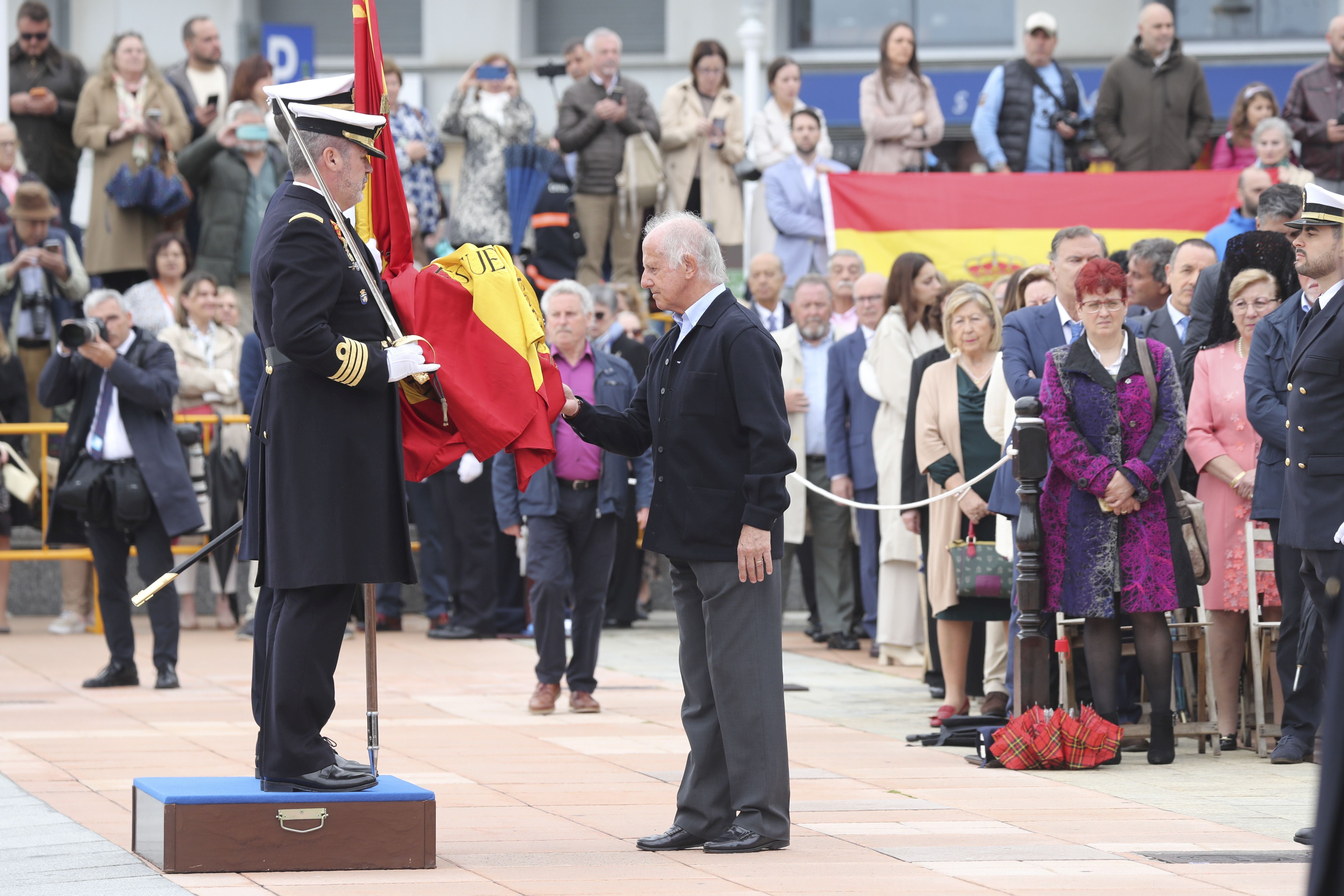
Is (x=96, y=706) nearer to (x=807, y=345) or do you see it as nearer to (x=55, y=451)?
(x=55, y=451)

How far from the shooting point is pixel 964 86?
2480cm

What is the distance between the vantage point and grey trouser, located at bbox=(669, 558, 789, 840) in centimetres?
644

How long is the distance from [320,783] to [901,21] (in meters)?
21.1

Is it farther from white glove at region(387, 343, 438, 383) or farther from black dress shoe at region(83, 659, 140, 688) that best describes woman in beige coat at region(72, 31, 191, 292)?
white glove at region(387, 343, 438, 383)

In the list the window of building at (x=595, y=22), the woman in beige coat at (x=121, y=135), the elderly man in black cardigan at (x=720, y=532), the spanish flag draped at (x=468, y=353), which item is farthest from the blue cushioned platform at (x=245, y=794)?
the window of building at (x=595, y=22)

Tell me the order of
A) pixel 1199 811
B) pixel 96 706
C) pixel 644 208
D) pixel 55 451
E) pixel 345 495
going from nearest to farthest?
1. pixel 345 495
2. pixel 1199 811
3. pixel 96 706
4. pixel 55 451
5. pixel 644 208

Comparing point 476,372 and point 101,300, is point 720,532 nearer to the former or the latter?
point 476,372

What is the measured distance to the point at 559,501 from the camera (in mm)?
10125

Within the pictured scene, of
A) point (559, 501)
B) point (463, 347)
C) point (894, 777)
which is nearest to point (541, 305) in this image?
point (559, 501)

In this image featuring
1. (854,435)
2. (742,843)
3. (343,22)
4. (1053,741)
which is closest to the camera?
(742,843)

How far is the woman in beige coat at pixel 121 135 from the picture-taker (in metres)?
15.6

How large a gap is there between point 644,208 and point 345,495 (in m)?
10.6

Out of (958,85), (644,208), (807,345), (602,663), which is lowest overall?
(602,663)

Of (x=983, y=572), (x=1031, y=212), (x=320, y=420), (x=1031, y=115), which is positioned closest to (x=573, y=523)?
(x=983, y=572)
